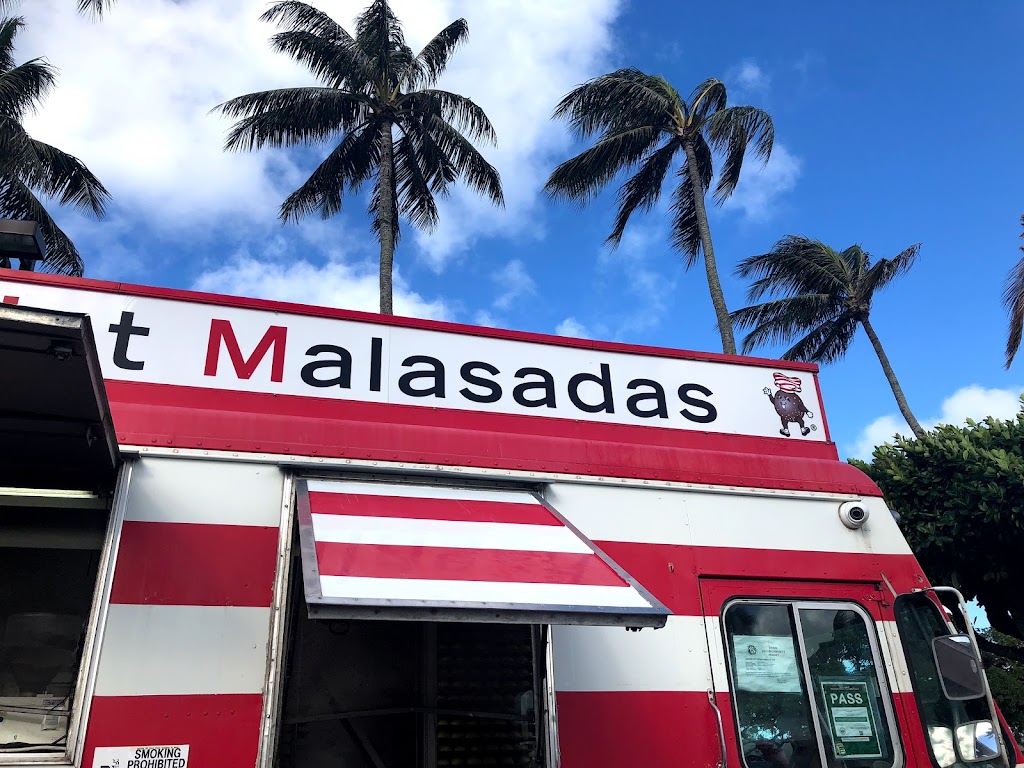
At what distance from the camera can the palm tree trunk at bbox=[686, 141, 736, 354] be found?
17.5 metres

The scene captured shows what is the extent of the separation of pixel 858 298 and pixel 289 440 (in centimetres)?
2316

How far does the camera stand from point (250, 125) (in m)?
17.9

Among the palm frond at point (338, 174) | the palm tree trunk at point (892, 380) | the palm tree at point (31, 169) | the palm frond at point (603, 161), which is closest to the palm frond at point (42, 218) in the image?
the palm tree at point (31, 169)

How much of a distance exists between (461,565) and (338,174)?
1834 cm

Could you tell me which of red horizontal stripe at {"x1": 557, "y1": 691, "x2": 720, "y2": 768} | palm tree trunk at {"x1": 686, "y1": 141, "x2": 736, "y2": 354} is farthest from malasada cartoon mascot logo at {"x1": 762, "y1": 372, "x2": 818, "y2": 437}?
palm tree trunk at {"x1": 686, "y1": 141, "x2": 736, "y2": 354}

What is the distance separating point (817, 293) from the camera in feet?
77.6

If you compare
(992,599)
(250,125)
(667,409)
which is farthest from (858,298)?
(667,409)

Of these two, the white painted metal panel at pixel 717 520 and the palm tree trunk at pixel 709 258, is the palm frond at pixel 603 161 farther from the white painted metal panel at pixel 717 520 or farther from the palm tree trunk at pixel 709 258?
the white painted metal panel at pixel 717 520

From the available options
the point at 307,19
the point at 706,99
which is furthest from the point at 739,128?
the point at 307,19

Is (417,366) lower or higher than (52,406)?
higher

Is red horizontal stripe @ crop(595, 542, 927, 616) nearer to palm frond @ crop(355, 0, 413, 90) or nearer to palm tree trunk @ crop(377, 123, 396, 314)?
palm tree trunk @ crop(377, 123, 396, 314)

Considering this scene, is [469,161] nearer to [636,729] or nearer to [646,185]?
[646,185]

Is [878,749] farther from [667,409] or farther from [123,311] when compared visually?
[123,311]

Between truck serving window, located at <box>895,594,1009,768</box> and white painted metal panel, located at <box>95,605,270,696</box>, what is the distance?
2.94 m
